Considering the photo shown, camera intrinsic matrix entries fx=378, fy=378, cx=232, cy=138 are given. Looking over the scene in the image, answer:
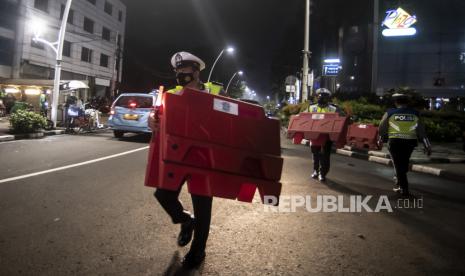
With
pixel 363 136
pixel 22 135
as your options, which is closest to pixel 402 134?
pixel 363 136

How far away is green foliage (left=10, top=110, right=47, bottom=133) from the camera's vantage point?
14.2m

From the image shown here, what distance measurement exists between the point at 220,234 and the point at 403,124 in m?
4.10

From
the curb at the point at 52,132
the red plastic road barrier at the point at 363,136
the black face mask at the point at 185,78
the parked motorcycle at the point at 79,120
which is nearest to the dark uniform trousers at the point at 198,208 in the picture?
the black face mask at the point at 185,78

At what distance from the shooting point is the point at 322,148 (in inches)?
305

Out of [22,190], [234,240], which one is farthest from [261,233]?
[22,190]

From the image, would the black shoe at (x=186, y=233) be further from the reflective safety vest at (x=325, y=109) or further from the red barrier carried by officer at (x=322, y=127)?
the reflective safety vest at (x=325, y=109)

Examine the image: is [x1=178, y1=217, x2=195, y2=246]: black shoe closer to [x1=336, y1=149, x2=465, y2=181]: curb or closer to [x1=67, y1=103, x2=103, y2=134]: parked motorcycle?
[x1=336, y1=149, x2=465, y2=181]: curb

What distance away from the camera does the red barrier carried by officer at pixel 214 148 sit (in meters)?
2.83

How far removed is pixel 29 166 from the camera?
7910 mm

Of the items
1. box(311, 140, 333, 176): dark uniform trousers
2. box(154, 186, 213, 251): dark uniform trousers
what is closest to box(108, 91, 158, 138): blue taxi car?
box(311, 140, 333, 176): dark uniform trousers

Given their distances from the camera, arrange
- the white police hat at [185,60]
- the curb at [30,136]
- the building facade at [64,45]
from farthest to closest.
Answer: the building facade at [64,45] → the curb at [30,136] → the white police hat at [185,60]

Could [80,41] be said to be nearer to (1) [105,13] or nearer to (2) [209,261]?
A: (1) [105,13]

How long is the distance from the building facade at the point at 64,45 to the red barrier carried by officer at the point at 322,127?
2048 cm

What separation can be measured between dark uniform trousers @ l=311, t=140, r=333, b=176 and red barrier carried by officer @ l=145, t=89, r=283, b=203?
4682 mm
